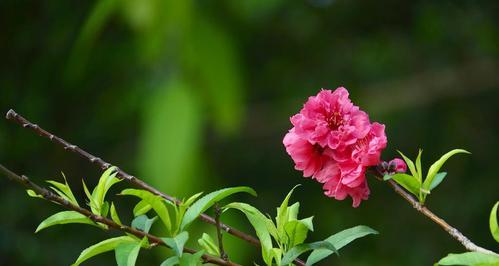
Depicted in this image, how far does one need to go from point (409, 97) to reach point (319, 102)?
2.84 m

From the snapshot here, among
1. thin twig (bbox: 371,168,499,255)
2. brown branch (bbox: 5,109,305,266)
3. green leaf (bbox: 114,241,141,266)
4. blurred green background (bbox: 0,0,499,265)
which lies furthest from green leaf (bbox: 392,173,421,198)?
blurred green background (bbox: 0,0,499,265)

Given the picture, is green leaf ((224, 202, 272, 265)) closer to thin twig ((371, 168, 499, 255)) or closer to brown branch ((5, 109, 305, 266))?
brown branch ((5, 109, 305, 266))

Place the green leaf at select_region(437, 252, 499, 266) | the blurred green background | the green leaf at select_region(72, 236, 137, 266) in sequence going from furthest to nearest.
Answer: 1. the blurred green background
2. the green leaf at select_region(72, 236, 137, 266)
3. the green leaf at select_region(437, 252, 499, 266)

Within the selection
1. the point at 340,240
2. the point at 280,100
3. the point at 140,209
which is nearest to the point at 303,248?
the point at 340,240

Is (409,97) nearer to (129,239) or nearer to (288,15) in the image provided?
(288,15)

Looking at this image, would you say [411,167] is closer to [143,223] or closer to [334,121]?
[334,121]

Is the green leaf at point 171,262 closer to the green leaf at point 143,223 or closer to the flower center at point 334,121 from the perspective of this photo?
the green leaf at point 143,223

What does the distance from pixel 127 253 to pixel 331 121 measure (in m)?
0.21

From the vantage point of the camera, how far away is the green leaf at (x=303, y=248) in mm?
757

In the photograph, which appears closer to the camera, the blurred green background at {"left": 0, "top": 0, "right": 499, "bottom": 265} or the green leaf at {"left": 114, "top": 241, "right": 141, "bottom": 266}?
the green leaf at {"left": 114, "top": 241, "right": 141, "bottom": 266}

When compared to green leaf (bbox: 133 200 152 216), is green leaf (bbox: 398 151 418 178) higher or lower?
higher

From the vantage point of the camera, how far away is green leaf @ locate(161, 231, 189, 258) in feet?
2.33

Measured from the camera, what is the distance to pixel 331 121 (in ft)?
2.61

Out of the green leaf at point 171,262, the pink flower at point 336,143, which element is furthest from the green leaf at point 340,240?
A: the green leaf at point 171,262
